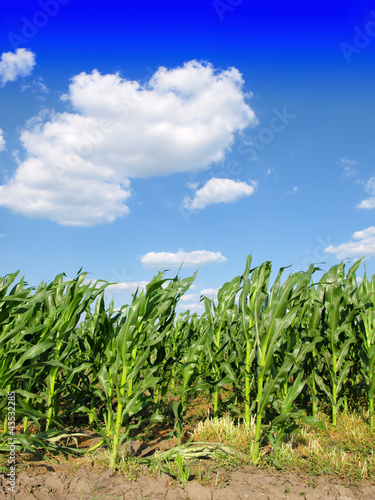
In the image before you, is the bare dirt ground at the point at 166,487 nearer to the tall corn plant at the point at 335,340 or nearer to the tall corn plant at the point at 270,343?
the tall corn plant at the point at 270,343

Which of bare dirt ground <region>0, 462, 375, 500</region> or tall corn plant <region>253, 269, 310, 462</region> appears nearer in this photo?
bare dirt ground <region>0, 462, 375, 500</region>

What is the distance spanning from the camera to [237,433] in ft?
13.5

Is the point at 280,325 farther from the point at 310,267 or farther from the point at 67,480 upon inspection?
the point at 67,480

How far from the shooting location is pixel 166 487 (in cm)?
319

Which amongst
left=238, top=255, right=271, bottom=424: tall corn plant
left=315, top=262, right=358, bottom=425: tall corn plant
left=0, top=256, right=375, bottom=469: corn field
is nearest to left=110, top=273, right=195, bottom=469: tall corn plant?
left=0, top=256, right=375, bottom=469: corn field

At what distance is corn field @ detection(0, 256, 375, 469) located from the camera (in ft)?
11.7

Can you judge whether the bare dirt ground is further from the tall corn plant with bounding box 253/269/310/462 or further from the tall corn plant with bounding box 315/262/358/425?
the tall corn plant with bounding box 315/262/358/425

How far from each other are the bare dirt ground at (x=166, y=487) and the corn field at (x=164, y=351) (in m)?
0.28

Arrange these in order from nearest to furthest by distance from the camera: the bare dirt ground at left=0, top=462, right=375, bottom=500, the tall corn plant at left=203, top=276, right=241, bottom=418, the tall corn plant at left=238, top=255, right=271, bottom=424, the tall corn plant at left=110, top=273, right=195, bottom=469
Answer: the bare dirt ground at left=0, top=462, right=375, bottom=500 → the tall corn plant at left=110, top=273, right=195, bottom=469 → the tall corn plant at left=238, top=255, right=271, bottom=424 → the tall corn plant at left=203, top=276, right=241, bottom=418

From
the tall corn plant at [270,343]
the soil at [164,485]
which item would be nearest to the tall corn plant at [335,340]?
the tall corn plant at [270,343]

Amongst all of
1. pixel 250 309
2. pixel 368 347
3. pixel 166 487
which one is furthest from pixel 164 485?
pixel 368 347

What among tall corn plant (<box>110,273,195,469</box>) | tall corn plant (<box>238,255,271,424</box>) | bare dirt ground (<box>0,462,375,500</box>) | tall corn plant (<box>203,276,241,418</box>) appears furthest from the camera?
tall corn plant (<box>203,276,241,418</box>)

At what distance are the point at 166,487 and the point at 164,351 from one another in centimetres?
149

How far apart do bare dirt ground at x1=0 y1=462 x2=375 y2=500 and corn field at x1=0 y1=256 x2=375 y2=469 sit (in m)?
0.28
